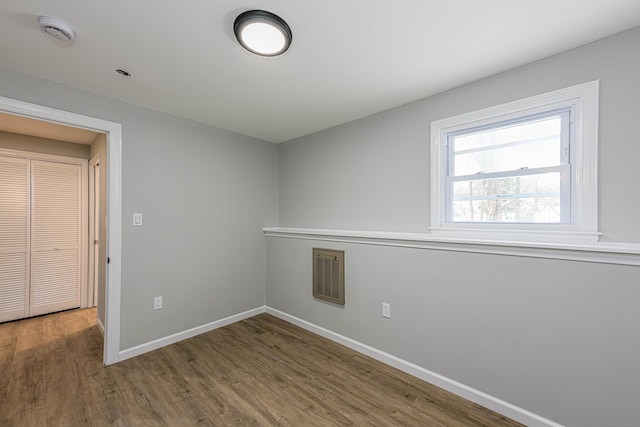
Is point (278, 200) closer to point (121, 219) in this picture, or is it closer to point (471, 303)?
point (121, 219)

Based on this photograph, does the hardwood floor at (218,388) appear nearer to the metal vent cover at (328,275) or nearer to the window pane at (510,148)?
the metal vent cover at (328,275)

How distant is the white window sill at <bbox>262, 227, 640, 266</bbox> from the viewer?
1.47m

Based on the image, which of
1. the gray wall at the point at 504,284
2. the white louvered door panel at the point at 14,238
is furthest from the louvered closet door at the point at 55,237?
the gray wall at the point at 504,284

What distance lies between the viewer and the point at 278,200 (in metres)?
3.90

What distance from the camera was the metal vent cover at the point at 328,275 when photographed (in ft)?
9.28

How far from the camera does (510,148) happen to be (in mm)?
2025

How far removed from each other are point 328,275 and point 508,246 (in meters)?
1.72

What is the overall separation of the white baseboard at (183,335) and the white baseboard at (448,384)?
973 mm

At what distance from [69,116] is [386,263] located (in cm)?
300

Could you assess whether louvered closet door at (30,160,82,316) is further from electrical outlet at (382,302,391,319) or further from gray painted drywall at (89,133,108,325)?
electrical outlet at (382,302,391,319)

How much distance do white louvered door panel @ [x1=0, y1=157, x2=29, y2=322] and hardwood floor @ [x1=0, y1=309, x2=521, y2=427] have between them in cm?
64

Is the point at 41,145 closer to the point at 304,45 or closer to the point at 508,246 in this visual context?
the point at 304,45

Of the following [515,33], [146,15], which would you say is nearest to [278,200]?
[146,15]

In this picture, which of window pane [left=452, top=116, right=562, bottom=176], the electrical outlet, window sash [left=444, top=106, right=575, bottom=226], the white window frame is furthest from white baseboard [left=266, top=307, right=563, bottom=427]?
window pane [left=452, top=116, right=562, bottom=176]
